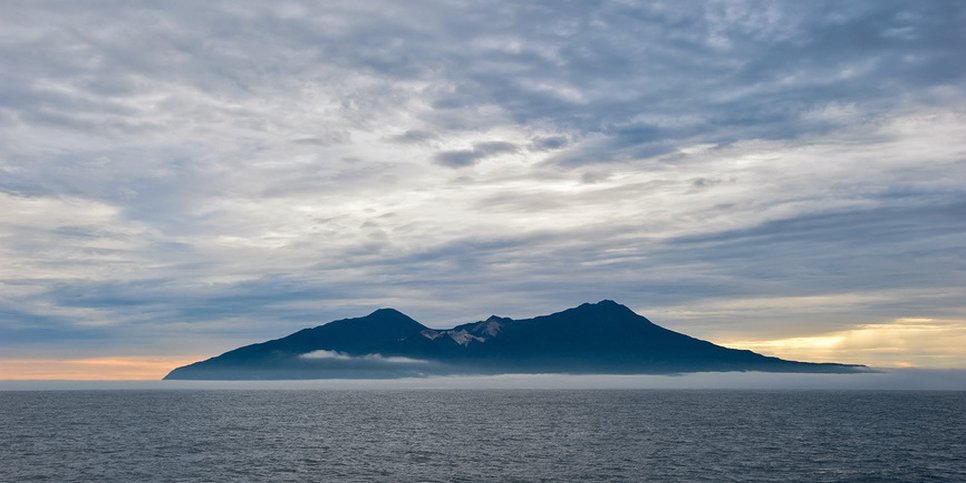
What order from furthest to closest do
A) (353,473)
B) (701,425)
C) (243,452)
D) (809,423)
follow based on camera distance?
(809,423)
(701,425)
(243,452)
(353,473)

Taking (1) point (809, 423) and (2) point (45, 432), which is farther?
(1) point (809, 423)

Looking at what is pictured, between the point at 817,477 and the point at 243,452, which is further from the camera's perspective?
the point at 243,452

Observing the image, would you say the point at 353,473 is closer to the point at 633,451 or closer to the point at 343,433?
the point at 633,451

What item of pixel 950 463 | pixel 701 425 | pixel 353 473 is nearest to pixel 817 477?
pixel 950 463

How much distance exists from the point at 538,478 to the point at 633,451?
3371 centimetres

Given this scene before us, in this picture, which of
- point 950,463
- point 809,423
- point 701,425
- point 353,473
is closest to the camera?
point 353,473

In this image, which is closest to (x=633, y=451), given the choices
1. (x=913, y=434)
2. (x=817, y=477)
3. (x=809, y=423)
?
(x=817, y=477)

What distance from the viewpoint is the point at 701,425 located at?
178 metres

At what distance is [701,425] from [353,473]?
105m

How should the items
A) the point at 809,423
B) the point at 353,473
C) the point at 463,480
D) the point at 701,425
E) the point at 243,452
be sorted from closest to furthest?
the point at 463,480, the point at 353,473, the point at 243,452, the point at 701,425, the point at 809,423

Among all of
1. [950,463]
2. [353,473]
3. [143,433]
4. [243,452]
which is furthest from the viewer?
[143,433]

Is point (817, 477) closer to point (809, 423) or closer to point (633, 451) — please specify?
point (633, 451)

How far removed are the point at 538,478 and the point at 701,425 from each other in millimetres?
97241

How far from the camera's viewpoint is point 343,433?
15488 centimetres
